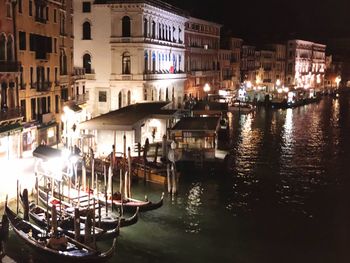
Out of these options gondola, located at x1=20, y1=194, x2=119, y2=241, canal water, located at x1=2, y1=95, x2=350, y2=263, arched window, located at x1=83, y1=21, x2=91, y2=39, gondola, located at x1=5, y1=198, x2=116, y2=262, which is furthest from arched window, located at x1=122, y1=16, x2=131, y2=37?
gondola, located at x1=5, y1=198, x2=116, y2=262

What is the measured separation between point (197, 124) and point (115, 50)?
470 inches

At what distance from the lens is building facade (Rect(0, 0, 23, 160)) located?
93.5 feet

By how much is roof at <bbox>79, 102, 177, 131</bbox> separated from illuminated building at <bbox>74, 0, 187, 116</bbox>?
324 centimetres

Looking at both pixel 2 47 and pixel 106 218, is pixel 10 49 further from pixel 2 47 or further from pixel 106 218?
pixel 106 218

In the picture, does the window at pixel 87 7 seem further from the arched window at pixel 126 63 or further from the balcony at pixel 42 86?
the balcony at pixel 42 86

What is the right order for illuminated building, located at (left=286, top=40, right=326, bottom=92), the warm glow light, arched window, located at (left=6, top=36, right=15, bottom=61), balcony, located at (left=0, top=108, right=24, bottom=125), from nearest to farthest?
balcony, located at (left=0, top=108, right=24, bottom=125) → arched window, located at (left=6, top=36, right=15, bottom=61) → the warm glow light → illuminated building, located at (left=286, top=40, right=326, bottom=92)

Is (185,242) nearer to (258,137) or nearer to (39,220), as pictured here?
(39,220)

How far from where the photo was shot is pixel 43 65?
34562 millimetres

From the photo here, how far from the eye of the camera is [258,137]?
50.6 m

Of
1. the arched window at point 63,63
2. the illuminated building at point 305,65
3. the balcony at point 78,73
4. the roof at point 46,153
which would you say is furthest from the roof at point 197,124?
the illuminated building at point 305,65

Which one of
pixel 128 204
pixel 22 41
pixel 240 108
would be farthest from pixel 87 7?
pixel 240 108

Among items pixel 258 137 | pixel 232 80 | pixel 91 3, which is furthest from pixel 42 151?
pixel 232 80

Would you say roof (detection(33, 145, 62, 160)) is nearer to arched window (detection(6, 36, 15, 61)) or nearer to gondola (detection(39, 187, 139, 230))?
gondola (detection(39, 187, 139, 230))

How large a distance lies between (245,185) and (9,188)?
14.0 m
